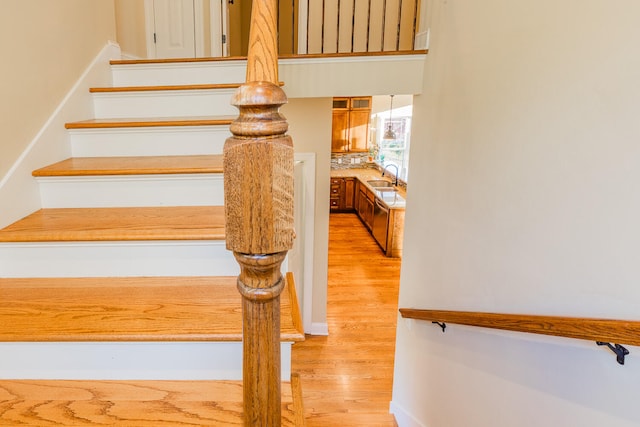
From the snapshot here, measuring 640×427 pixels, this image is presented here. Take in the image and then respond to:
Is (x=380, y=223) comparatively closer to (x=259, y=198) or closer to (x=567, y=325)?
(x=567, y=325)

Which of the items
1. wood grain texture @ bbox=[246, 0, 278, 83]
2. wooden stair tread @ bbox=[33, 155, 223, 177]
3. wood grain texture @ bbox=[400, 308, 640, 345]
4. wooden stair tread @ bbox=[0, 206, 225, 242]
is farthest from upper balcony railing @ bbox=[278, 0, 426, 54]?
wood grain texture @ bbox=[246, 0, 278, 83]

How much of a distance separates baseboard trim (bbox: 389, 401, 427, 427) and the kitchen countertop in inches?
132

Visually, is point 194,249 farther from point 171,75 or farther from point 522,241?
point 171,75

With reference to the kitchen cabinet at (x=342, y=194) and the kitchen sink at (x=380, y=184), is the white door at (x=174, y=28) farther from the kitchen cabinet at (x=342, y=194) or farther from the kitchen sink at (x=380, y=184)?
the kitchen cabinet at (x=342, y=194)

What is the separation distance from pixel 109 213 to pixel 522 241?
1.54 m

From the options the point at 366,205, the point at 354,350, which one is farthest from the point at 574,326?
the point at 366,205

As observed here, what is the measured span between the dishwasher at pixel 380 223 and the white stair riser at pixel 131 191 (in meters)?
5.30

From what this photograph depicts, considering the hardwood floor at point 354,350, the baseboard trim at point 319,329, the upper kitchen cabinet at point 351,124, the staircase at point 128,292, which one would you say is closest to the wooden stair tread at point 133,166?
the staircase at point 128,292

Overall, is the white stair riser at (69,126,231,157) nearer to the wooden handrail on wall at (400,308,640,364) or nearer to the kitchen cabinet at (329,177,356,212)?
the wooden handrail on wall at (400,308,640,364)

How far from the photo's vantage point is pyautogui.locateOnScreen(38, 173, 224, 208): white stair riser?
1.67 meters

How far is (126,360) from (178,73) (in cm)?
192

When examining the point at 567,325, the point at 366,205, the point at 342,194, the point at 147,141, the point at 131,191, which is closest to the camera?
the point at 567,325

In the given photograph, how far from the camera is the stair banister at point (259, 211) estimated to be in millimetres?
537

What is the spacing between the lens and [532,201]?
1.32m
